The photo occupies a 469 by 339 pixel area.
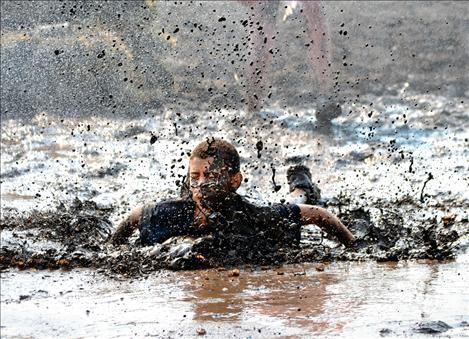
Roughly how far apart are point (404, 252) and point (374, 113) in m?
6.25

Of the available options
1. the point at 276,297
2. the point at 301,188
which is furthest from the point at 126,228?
the point at 301,188

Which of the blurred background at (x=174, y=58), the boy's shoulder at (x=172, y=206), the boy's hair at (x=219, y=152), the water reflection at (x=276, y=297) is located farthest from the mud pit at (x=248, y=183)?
the blurred background at (x=174, y=58)

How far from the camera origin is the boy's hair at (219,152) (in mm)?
6355

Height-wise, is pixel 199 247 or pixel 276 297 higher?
pixel 199 247

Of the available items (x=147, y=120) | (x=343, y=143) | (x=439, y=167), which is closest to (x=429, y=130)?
(x=343, y=143)

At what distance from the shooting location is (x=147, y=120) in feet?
38.9

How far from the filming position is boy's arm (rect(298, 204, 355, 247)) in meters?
6.45

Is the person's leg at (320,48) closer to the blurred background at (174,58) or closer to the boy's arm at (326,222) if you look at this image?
the blurred background at (174,58)

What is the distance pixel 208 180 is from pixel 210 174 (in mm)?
37

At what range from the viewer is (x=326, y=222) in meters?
6.55

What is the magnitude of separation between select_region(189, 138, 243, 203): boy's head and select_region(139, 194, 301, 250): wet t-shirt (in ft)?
0.25

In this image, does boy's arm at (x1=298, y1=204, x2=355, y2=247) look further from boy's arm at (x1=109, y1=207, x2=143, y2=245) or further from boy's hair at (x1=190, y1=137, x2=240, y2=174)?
boy's arm at (x1=109, y1=207, x2=143, y2=245)

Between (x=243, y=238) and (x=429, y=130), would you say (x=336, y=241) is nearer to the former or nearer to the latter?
(x=243, y=238)

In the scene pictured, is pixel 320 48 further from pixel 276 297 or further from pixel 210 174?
pixel 276 297
